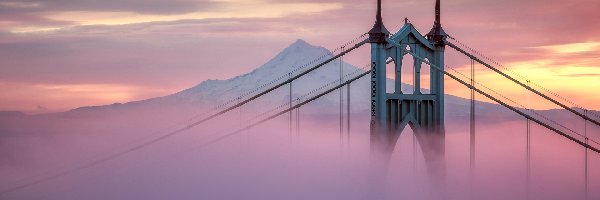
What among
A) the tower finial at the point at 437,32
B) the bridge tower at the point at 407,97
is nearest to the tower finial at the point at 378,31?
the bridge tower at the point at 407,97

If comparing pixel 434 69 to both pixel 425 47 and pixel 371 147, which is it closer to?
pixel 425 47

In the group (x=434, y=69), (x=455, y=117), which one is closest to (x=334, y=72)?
(x=455, y=117)

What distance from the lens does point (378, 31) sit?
164ft

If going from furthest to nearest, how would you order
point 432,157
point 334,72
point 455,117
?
1. point 334,72
2. point 455,117
3. point 432,157

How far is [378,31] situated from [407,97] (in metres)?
5.27

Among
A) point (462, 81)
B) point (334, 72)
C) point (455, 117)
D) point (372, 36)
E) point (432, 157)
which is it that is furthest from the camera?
point (334, 72)

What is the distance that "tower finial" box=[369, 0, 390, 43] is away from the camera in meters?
50.0

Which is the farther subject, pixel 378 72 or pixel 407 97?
pixel 407 97

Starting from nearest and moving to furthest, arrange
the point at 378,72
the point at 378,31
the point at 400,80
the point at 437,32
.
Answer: the point at 378,31 < the point at 378,72 < the point at 400,80 < the point at 437,32

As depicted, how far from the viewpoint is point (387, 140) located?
5169cm

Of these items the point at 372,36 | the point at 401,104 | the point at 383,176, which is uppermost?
the point at 372,36

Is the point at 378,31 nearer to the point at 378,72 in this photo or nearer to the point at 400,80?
the point at 378,72

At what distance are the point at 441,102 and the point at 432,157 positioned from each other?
3048 millimetres

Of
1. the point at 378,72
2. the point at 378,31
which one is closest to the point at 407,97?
the point at 378,72
